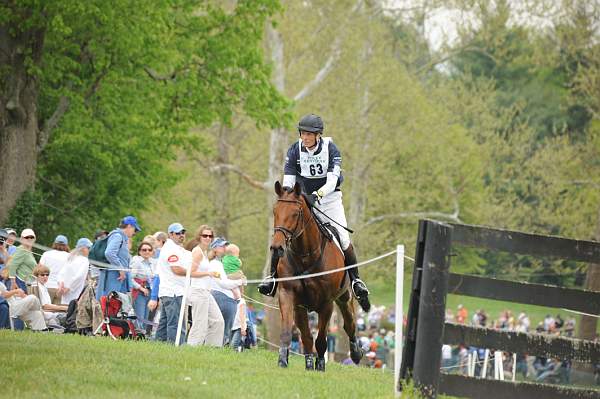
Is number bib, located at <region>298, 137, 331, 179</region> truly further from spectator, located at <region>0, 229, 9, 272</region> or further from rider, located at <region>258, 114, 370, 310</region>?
spectator, located at <region>0, 229, 9, 272</region>

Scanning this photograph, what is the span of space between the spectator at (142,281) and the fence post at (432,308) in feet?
31.5

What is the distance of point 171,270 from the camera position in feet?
56.7

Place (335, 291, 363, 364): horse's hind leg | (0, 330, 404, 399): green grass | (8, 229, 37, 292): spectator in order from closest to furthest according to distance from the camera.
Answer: (0, 330, 404, 399): green grass < (335, 291, 363, 364): horse's hind leg < (8, 229, 37, 292): spectator

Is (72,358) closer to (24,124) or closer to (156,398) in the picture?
(156,398)

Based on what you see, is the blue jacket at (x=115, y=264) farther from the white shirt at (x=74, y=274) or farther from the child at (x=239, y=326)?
the child at (x=239, y=326)

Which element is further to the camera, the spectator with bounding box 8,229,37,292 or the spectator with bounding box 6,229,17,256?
the spectator with bounding box 8,229,37,292

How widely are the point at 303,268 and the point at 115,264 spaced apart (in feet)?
17.5

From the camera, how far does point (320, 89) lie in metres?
44.2

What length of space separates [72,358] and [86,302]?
553cm

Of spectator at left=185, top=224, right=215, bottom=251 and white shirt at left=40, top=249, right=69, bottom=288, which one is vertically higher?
spectator at left=185, top=224, right=215, bottom=251

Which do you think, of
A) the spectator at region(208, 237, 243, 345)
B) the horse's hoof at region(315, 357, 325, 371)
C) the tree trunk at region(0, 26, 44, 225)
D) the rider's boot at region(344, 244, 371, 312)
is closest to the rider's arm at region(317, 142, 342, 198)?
the rider's boot at region(344, 244, 371, 312)

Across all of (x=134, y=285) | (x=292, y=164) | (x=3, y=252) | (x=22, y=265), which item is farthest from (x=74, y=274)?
(x=292, y=164)

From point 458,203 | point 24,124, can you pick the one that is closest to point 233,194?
point 458,203

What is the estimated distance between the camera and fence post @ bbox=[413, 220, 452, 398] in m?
9.92
